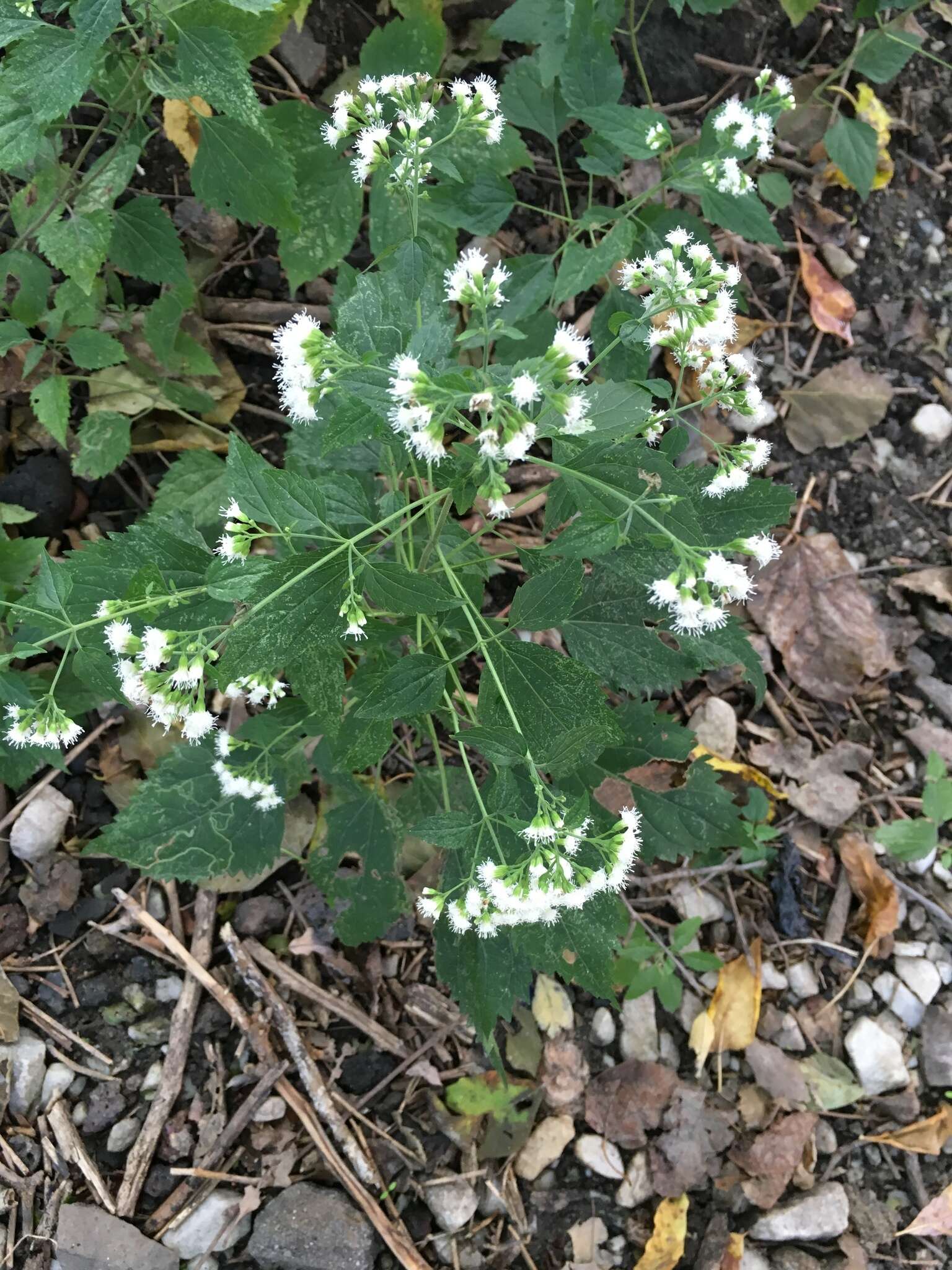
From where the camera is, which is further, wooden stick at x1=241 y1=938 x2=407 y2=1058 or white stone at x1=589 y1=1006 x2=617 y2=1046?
white stone at x1=589 y1=1006 x2=617 y2=1046

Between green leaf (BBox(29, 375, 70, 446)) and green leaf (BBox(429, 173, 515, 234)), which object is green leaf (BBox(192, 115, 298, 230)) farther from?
green leaf (BBox(29, 375, 70, 446))

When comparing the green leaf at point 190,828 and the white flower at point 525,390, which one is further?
the green leaf at point 190,828

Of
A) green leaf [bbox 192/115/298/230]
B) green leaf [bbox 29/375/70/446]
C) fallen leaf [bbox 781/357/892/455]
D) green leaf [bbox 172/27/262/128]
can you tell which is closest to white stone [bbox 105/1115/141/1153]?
green leaf [bbox 29/375/70/446]

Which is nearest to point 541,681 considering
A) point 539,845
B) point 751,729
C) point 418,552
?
point 539,845

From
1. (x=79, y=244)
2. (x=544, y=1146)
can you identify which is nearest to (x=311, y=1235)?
(x=544, y=1146)

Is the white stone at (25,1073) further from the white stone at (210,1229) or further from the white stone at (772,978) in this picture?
the white stone at (772,978)

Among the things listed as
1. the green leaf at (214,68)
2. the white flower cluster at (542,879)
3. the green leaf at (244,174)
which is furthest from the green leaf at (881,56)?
the white flower cluster at (542,879)

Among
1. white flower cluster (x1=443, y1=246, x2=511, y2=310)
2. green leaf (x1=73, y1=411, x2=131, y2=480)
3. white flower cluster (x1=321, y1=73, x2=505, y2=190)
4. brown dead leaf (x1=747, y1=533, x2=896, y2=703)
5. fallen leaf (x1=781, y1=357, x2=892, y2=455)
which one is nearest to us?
white flower cluster (x1=443, y1=246, x2=511, y2=310)

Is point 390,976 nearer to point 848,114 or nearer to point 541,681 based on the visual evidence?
point 541,681
